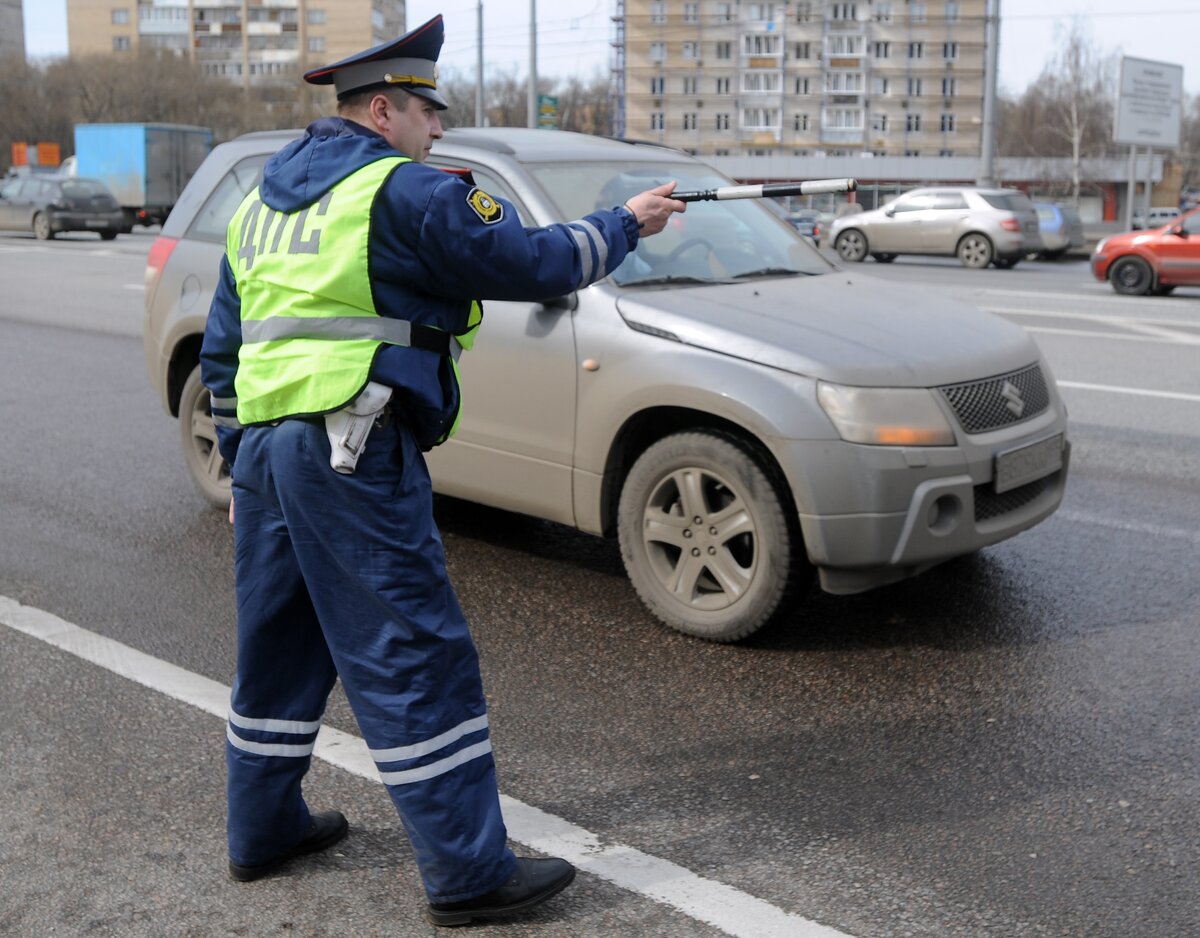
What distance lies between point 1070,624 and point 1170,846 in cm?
175

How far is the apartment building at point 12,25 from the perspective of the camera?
148750 mm

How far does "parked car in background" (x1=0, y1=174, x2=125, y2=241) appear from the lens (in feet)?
106

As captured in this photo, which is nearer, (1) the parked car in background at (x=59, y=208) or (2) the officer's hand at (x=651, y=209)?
(2) the officer's hand at (x=651, y=209)

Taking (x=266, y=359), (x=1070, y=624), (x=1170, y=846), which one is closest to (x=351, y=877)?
(x=266, y=359)

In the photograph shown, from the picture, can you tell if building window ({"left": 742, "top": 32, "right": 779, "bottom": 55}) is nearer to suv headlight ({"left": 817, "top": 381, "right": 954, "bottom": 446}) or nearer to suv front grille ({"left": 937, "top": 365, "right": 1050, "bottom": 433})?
suv front grille ({"left": 937, "top": 365, "right": 1050, "bottom": 433})

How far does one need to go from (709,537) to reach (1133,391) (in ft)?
20.6

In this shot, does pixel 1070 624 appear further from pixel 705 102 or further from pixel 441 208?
pixel 705 102

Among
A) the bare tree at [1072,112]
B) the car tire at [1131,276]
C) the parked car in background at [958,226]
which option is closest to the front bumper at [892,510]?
the car tire at [1131,276]

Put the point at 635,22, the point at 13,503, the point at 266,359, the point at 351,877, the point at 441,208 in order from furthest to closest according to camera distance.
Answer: the point at 635,22
the point at 13,503
the point at 351,877
the point at 266,359
the point at 441,208

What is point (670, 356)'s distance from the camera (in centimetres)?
482

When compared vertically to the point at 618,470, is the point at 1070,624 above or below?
below

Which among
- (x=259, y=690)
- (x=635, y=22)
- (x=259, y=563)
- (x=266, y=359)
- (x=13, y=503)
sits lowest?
(x=13, y=503)

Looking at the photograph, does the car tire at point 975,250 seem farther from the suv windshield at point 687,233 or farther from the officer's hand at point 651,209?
the officer's hand at point 651,209

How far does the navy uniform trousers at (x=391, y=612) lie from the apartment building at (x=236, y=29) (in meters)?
132
